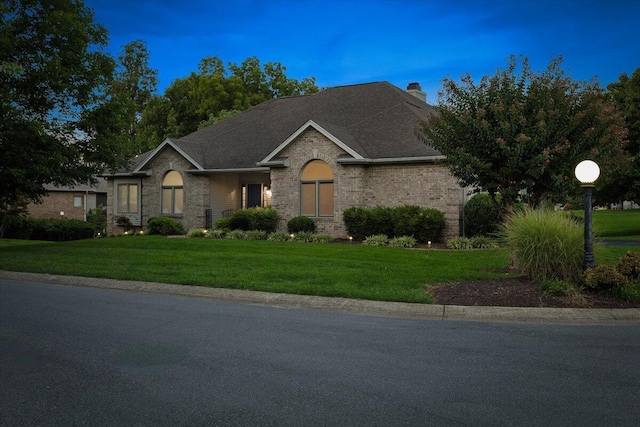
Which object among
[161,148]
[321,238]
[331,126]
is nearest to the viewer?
[321,238]

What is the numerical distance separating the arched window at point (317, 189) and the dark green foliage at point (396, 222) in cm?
171

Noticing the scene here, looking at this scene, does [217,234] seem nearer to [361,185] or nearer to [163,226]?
[163,226]

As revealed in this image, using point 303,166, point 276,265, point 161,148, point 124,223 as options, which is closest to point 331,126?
point 303,166

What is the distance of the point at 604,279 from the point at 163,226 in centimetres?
2067

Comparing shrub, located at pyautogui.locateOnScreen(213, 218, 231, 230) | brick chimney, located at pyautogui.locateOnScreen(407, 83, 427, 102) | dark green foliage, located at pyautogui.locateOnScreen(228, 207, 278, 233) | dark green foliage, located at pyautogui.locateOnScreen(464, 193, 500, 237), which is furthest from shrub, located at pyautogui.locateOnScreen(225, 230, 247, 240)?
brick chimney, located at pyautogui.locateOnScreen(407, 83, 427, 102)

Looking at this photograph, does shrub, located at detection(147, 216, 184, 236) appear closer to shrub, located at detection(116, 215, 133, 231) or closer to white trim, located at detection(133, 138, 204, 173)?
shrub, located at detection(116, 215, 133, 231)

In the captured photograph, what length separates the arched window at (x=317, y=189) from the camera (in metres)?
23.1

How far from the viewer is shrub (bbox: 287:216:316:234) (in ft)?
74.7

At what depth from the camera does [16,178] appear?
17.1 m

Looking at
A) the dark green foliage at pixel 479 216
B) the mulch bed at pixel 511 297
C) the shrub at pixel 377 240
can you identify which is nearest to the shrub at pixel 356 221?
the shrub at pixel 377 240

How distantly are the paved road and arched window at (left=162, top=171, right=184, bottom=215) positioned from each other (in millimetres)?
18985

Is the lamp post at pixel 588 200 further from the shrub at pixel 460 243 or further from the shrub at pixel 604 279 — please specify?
the shrub at pixel 460 243

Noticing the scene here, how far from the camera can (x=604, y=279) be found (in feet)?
30.6

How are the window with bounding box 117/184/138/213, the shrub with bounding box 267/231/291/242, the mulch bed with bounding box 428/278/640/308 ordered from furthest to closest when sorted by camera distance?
the window with bounding box 117/184/138/213 < the shrub with bounding box 267/231/291/242 < the mulch bed with bounding box 428/278/640/308
